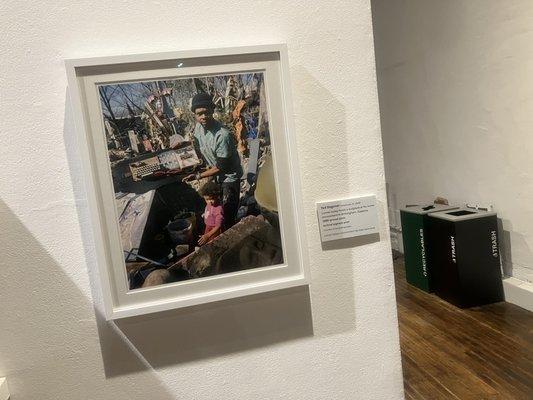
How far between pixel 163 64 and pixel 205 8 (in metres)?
0.16

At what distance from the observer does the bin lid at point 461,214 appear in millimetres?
3270

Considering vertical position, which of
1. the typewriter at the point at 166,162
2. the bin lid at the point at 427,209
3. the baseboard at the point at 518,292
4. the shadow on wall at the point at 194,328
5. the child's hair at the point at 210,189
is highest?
the typewriter at the point at 166,162

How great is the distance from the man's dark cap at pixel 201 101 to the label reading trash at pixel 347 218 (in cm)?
34

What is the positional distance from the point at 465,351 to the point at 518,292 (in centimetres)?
83

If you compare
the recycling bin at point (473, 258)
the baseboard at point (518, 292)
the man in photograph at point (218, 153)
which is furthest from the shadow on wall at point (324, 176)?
the baseboard at point (518, 292)

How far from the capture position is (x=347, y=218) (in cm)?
109

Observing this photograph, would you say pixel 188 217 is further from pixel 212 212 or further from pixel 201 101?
pixel 201 101

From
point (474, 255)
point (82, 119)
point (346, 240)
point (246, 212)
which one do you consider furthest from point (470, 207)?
point (82, 119)

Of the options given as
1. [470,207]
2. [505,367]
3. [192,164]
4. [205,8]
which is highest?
[205,8]

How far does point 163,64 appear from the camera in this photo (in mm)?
909

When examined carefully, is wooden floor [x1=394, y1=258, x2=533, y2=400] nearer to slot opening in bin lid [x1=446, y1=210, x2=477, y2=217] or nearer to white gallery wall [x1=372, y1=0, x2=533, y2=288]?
white gallery wall [x1=372, y1=0, x2=533, y2=288]

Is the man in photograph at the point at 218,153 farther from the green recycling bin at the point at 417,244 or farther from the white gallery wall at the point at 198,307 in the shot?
the green recycling bin at the point at 417,244

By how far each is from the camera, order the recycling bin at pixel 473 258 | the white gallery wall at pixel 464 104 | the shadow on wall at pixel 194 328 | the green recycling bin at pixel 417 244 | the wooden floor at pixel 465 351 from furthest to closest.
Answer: the green recycling bin at pixel 417 244 → the recycling bin at pixel 473 258 → the white gallery wall at pixel 464 104 → the wooden floor at pixel 465 351 → the shadow on wall at pixel 194 328

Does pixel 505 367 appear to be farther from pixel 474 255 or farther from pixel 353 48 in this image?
pixel 353 48
